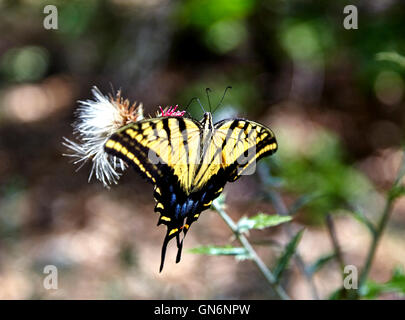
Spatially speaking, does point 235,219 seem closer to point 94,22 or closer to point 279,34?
point 279,34

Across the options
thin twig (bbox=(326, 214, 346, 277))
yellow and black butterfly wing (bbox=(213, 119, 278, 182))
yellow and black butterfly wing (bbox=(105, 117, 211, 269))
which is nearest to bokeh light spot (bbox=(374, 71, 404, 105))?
thin twig (bbox=(326, 214, 346, 277))

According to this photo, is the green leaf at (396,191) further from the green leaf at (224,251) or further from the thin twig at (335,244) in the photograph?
the green leaf at (224,251)

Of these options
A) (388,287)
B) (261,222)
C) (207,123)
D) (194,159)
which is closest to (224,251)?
(261,222)

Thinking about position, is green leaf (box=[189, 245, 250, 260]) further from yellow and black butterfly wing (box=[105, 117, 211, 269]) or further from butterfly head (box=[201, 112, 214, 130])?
butterfly head (box=[201, 112, 214, 130])

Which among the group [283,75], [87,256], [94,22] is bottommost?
[87,256]

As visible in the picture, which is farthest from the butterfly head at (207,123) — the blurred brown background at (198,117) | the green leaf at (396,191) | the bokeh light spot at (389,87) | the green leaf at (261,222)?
the bokeh light spot at (389,87)
